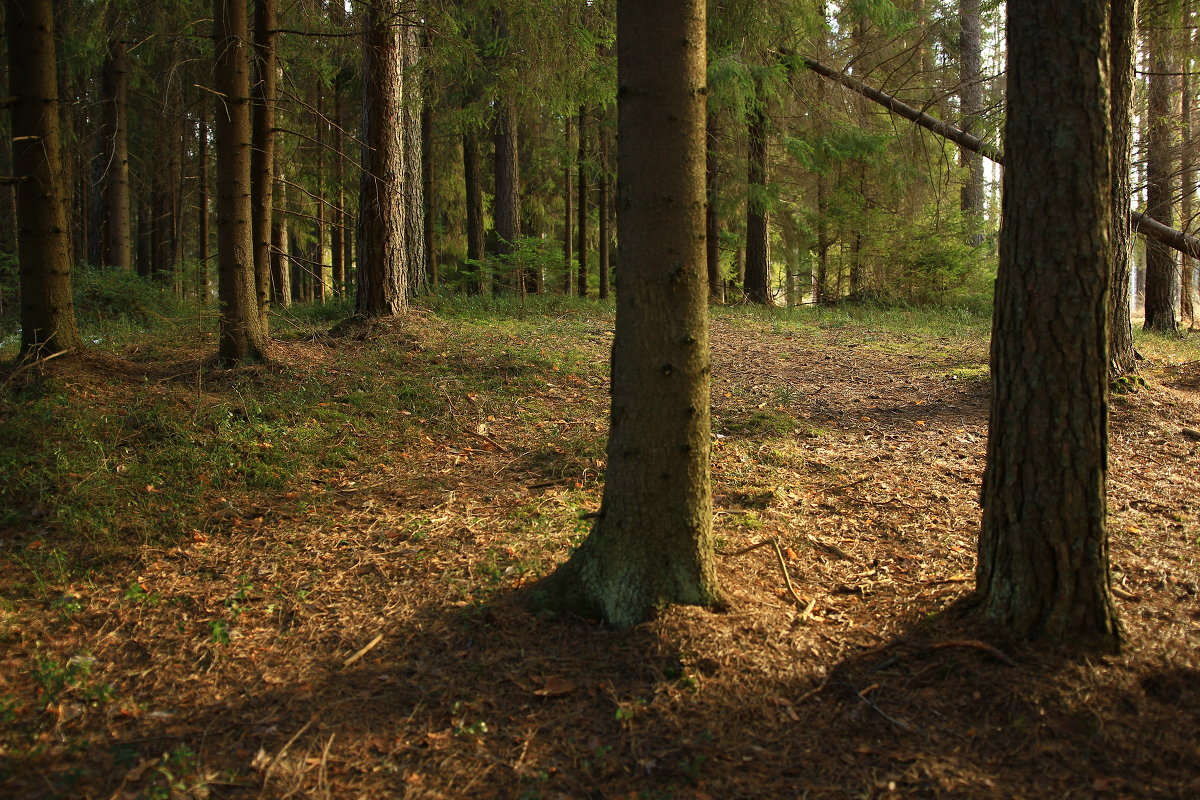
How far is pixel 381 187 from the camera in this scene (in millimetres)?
9234

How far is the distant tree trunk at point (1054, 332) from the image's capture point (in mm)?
2891

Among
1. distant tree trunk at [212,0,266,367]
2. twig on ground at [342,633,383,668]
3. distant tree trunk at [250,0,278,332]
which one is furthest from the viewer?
distant tree trunk at [250,0,278,332]

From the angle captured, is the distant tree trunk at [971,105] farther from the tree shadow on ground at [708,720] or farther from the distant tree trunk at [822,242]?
the tree shadow on ground at [708,720]

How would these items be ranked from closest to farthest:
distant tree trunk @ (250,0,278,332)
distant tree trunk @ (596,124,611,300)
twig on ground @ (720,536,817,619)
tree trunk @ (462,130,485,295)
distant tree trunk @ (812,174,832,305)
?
twig on ground @ (720,536,817,619), distant tree trunk @ (250,0,278,332), distant tree trunk @ (596,124,611,300), distant tree trunk @ (812,174,832,305), tree trunk @ (462,130,485,295)

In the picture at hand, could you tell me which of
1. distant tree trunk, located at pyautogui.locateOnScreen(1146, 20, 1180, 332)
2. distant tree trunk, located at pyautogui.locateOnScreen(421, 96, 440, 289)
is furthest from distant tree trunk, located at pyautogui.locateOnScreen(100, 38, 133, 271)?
distant tree trunk, located at pyautogui.locateOnScreen(1146, 20, 1180, 332)

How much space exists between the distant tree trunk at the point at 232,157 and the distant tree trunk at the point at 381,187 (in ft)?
7.68

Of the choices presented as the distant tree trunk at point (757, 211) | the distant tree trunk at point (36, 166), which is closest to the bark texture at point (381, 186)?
the distant tree trunk at point (36, 166)

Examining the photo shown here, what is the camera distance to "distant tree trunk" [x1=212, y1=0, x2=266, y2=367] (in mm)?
6660

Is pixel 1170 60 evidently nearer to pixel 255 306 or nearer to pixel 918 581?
pixel 918 581

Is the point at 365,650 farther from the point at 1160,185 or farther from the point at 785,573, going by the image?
the point at 1160,185

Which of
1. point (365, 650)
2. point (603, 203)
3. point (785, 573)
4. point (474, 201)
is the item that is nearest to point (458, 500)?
point (365, 650)

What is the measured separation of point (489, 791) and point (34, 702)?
1.93 m

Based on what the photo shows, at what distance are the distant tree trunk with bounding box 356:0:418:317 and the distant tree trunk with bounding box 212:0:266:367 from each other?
7.68 feet

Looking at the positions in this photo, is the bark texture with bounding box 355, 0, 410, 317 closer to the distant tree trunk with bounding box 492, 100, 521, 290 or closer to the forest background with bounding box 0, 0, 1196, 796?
the forest background with bounding box 0, 0, 1196, 796
